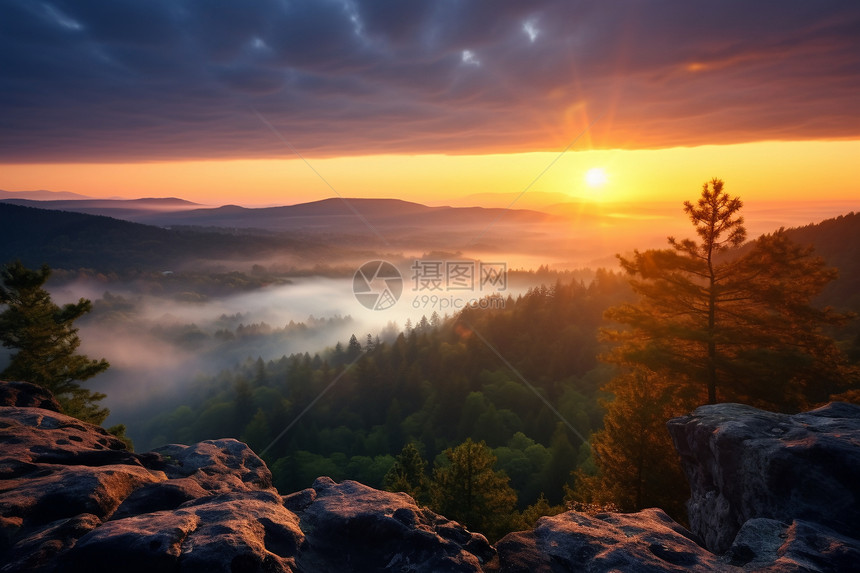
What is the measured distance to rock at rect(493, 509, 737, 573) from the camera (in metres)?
7.61

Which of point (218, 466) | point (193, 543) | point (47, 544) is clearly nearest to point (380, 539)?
point (193, 543)

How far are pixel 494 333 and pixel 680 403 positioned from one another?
84.6 metres

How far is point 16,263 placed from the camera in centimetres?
2769

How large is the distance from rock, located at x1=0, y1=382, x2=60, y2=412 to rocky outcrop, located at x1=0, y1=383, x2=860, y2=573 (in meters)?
2.09

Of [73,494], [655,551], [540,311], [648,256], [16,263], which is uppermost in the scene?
[648,256]

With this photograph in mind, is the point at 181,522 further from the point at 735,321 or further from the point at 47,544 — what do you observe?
the point at 735,321

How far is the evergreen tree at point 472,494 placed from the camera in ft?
72.5

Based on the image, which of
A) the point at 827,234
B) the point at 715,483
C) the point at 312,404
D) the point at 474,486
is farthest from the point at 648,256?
the point at 827,234

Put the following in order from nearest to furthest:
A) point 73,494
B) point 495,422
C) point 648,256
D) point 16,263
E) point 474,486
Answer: point 73,494 < point 648,256 < point 474,486 < point 16,263 < point 495,422

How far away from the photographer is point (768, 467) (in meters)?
9.63

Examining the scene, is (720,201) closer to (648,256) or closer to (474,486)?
(648,256)

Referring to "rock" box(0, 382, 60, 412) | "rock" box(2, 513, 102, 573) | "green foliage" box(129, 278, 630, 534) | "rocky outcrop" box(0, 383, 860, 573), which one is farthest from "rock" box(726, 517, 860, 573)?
"green foliage" box(129, 278, 630, 534)

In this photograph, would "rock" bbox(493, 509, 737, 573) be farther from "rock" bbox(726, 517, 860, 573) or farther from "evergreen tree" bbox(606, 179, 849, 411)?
"evergreen tree" bbox(606, 179, 849, 411)

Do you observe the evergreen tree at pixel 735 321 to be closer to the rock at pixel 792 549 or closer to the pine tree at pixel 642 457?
the pine tree at pixel 642 457
